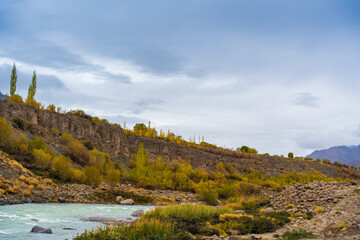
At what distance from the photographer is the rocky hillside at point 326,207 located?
12.0 m

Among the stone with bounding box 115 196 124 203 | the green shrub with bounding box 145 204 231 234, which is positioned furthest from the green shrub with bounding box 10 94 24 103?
the green shrub with bounding box 145 204 231 234

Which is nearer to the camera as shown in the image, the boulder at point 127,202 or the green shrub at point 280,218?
the green shrub at point 280,218

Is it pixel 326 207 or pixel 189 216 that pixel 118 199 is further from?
pixel 326 207

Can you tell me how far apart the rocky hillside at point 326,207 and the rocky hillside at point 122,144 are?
30338mm

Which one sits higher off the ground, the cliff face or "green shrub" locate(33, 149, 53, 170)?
Result: the cliff face

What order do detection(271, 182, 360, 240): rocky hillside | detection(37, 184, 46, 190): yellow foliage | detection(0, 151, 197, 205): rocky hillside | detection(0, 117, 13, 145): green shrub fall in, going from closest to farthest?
detection(271, 182, 360, 240): rocky hillside
detection(0, 151, 197, 205): rocky hillside
detection(37, 184, 46, 190): yellow foliage
detection(0, 117, 13, 145): green shrub

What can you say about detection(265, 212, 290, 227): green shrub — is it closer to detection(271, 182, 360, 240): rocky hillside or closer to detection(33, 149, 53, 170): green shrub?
detection(271, 182, 360, 240): rocky hillside

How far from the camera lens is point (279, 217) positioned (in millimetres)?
16234

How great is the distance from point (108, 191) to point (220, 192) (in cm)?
1424

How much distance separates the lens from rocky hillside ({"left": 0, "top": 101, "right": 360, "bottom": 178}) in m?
41.2

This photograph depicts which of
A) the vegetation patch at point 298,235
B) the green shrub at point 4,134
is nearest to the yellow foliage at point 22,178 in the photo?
Answer: the green shrub at point 4,134

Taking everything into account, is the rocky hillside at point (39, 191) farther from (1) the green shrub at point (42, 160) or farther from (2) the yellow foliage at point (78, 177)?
(1) the green shrub at point (42, 160)

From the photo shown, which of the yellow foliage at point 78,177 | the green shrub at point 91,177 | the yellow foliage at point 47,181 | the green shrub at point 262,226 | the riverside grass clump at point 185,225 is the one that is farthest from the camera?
the green shrub at point 91,177

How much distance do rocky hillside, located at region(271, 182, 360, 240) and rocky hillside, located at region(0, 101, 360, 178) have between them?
30338mm
